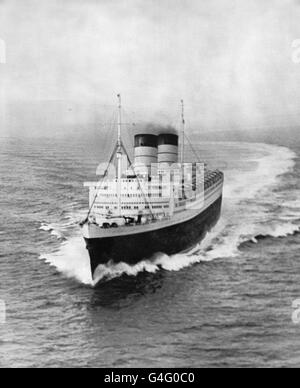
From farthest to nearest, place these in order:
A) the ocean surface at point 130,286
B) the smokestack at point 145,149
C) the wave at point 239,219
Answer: the smokestack at point 145,149, the wave at point 239,219, the ocean surface at point 130,286

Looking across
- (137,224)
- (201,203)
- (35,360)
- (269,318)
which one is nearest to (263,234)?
(201,203)

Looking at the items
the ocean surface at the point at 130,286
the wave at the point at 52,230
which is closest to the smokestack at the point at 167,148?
the ocean surface at the point at 130,286

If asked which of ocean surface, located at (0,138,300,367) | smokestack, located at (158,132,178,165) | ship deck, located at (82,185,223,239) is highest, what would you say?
smokestack, located at (158,132,178,165)

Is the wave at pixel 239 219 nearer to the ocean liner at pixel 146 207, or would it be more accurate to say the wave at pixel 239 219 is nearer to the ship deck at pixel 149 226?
the ocean liner at pixel 146 207

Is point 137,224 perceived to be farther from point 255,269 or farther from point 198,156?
point 198,156

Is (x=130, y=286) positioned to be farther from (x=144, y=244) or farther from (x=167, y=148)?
(x=167, y=148)

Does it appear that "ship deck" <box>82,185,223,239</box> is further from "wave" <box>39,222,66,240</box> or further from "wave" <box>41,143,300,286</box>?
"wave" <box>39,222,66,240</box>

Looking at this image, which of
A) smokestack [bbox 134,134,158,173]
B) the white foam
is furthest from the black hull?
smokestack [bbox 134,134,158,173]
